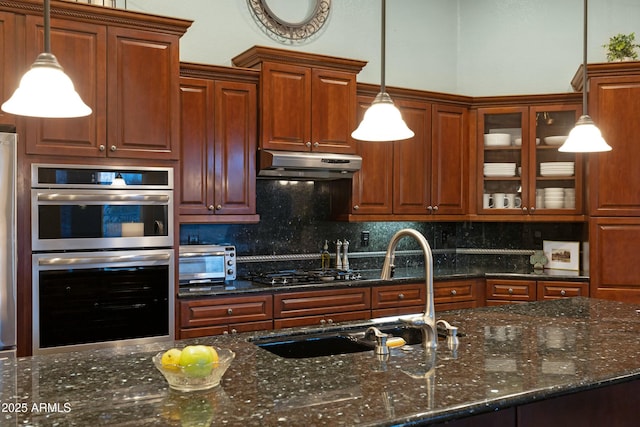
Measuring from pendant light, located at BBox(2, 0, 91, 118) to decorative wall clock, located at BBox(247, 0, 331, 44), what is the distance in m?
3.04

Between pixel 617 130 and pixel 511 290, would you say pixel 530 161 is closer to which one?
pixel 617 130

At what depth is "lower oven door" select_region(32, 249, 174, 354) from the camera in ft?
10.4

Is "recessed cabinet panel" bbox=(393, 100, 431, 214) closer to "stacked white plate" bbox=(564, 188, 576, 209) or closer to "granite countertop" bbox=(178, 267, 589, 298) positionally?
"granite countertop" bbox=(178, 267, 589, 298)

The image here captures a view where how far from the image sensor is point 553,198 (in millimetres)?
4836

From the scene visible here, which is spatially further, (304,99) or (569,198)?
(569,198)

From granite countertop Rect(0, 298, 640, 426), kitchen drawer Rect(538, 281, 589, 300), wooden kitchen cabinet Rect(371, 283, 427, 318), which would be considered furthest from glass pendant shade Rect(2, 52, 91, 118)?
kitchen drawer Rect(538, 281, 589, 300)

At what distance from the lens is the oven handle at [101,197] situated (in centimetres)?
318

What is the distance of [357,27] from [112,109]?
7.97 feet

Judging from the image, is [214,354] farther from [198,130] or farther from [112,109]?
[198,130]

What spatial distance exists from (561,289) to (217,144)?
2.77 metres

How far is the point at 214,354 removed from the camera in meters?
1.59

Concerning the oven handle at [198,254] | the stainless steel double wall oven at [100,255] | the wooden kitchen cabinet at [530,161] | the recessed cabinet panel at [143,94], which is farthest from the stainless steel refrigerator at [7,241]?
the wooden kitchen cabinet at [530,161]

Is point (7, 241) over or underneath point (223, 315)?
over

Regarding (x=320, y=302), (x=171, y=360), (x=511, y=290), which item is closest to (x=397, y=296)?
(x=320, y=302)
